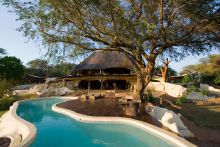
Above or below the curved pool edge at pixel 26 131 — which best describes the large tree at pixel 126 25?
above

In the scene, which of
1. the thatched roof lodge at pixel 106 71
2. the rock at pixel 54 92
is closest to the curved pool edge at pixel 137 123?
the rock at pixel 54 92

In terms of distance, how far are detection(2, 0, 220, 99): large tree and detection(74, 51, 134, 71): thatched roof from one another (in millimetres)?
17258

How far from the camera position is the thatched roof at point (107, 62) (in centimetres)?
3219

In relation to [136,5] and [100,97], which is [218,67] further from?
[136,5]

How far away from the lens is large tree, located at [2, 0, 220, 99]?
12.1 metres

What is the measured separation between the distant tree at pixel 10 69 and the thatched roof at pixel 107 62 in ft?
38.3

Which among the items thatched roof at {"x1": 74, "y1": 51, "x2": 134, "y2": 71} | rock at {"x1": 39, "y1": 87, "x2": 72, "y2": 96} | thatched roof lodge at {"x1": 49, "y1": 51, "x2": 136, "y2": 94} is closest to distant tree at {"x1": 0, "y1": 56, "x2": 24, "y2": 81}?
thatched roof lodge at {"x1": 49, "y1": 51, "x2": 136, "y2": 94}

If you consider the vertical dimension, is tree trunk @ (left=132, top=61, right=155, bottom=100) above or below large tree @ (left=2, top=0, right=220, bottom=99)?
below

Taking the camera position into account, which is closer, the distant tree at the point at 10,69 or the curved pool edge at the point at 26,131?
the curved pool edge at the point at 26,131

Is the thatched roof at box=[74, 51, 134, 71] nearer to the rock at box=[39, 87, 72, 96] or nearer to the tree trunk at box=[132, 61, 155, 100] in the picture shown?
the rock at box=[39, 87, 72, 96]

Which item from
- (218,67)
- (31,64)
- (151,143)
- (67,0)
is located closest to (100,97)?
(67,0)

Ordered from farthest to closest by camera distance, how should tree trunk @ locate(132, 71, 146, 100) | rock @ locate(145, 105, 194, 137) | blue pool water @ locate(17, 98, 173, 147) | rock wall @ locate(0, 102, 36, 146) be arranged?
tree trunk @ locate(132, 71, 146, 100) < rock @ locate(145, 105, 194, 137) < blue pool water @ locate(17, 98, 173, 147) < rock wall @ locate(0, 102, 36, 146)

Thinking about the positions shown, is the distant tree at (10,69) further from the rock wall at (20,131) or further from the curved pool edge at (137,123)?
the curved pool edge at (137,123)

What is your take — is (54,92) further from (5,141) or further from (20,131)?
(20,131)
